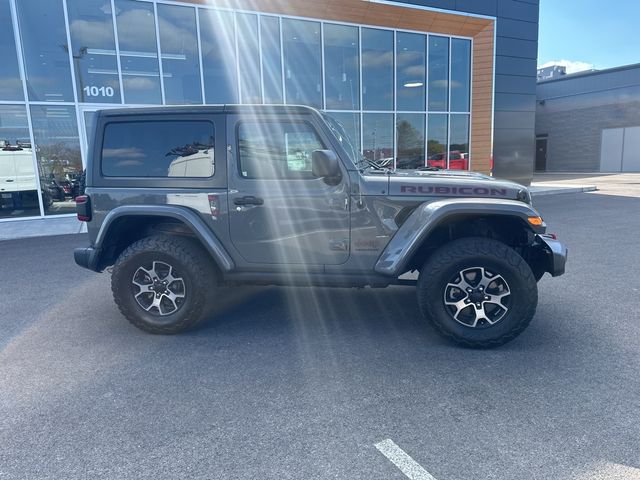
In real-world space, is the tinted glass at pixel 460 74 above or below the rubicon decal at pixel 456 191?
above

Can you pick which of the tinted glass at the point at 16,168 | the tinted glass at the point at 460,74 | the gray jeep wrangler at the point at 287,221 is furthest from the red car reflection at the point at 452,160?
the tinted glass at the point at 16,168

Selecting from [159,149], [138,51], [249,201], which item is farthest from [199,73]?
[249,201]

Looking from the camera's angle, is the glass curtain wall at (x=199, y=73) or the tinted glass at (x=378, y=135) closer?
the glass curtain wall at (x=199, y=73)

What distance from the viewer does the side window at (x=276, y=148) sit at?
363cm

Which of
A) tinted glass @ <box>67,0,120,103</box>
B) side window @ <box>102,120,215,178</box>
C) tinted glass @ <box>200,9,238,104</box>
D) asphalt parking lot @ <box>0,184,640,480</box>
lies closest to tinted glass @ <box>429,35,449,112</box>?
tinted glass @ <box>200,9,238,104</box>

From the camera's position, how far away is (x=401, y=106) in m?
14.8

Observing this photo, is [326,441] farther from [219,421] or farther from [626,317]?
[626,317]

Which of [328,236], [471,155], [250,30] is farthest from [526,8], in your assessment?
[328,236]

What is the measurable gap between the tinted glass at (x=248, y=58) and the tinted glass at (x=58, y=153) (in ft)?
15.6

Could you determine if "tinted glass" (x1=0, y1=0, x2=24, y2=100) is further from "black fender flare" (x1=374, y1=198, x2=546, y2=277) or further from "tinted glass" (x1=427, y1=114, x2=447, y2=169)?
"tinted glass" (x1=427, y1=114, x2=447, y2=169)

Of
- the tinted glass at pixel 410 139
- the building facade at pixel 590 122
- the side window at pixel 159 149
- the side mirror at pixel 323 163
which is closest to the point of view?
the side mirror at pixel 323 163

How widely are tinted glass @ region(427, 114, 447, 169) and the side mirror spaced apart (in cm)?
1278

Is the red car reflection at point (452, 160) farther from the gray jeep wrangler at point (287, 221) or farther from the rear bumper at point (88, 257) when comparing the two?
the rear bumper at point (88, 257)

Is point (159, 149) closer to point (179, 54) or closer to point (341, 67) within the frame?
point (179, 54)
